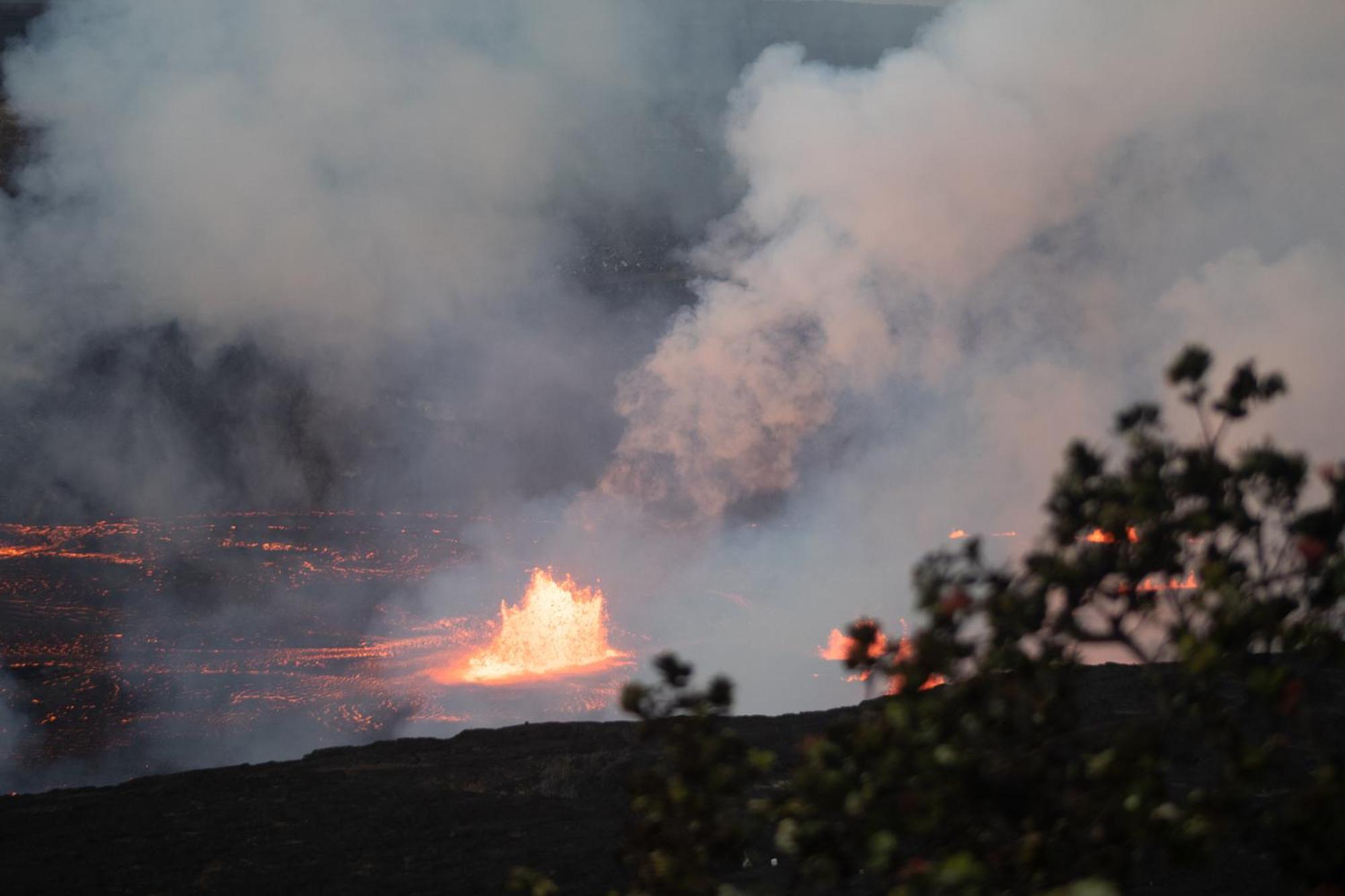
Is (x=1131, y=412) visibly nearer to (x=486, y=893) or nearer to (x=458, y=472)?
(x=486, y=893)

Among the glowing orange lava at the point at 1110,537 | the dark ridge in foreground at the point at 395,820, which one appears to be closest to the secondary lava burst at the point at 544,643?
the dark ridge in foreground at the point at 395,820

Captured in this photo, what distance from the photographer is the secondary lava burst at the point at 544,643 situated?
2619 cm

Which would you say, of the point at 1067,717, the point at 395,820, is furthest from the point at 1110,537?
the point at 395,820

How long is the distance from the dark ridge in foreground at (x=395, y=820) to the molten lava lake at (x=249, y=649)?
6557mm

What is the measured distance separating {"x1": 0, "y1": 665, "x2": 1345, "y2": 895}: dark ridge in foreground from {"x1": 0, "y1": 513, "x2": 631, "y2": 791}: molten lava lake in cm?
656

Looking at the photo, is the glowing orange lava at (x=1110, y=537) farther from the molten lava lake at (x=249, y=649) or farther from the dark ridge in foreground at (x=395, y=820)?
the molten lava lake at (x=249, y=649)

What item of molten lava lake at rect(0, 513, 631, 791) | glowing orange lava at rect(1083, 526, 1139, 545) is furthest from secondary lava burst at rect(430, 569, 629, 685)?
glowing orange lava at rect(1083, 526, 1139, 545)

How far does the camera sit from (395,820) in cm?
1298

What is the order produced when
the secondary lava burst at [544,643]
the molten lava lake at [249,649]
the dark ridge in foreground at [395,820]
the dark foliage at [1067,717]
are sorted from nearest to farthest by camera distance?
the dark foliage at [1067,717], the dark ridge in foreground at [395,820], the molten lava lake at [249,649], the secondary lava burst at [544,643]

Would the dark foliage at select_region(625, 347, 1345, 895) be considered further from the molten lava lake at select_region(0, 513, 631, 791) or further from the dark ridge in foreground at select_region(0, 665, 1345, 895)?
the molten lava lake at select_region(0, 513, 631, 791)

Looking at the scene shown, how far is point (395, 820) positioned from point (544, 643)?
15.2 m

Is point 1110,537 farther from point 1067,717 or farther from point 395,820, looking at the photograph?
point 395,820

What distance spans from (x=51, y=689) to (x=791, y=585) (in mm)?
19505

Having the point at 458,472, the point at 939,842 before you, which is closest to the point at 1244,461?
the point at 939,842
